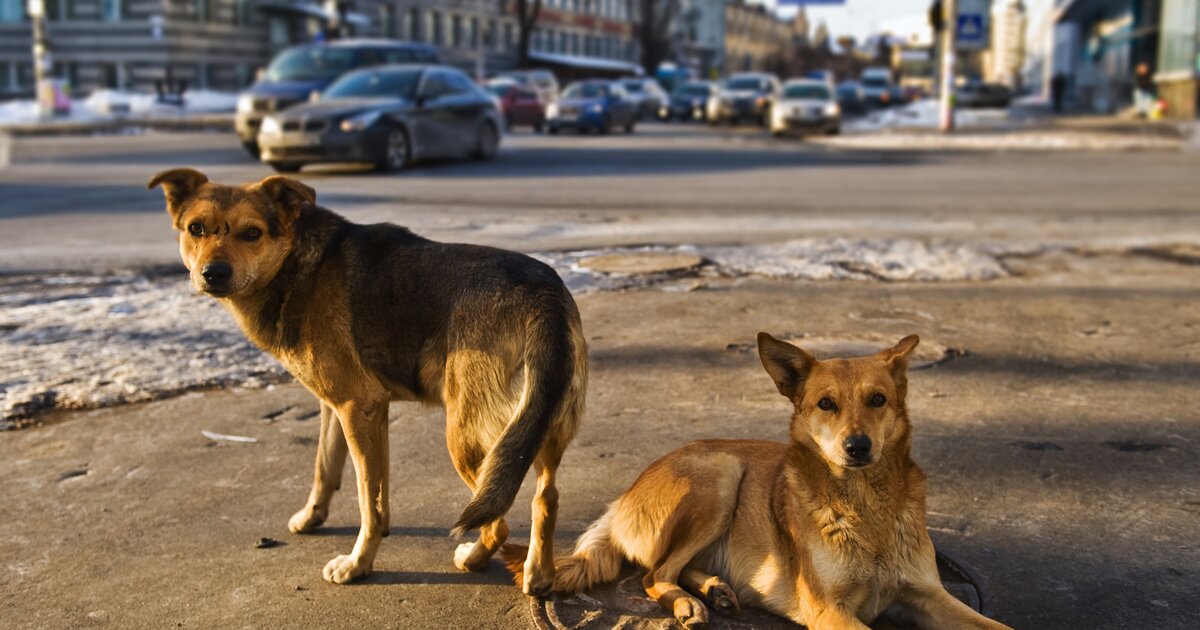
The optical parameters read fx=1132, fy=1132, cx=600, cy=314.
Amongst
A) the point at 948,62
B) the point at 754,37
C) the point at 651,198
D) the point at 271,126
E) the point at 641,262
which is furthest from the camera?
the point at 754,37

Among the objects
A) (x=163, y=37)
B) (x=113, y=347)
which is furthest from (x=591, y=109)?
(x=113, y=347)

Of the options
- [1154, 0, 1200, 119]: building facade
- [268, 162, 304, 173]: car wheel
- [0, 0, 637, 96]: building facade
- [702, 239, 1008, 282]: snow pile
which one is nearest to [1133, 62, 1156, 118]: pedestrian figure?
[1154, 0, 1200, 119]: building facade

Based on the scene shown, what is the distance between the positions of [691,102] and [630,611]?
155 ft

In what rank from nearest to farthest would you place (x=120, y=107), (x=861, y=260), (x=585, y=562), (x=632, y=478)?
(x=585, y=562) → (x=632, y=478) → (x=861, y=260) → (x=120, y=107)

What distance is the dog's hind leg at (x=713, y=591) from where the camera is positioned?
3.41m

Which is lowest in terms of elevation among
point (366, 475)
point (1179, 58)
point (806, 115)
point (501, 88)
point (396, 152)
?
point (366, 475)

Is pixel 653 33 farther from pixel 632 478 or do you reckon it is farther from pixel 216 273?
pixel 216 273

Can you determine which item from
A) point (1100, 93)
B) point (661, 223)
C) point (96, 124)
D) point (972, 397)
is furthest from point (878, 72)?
point (972, 397)

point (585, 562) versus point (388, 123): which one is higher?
point (388, 123)

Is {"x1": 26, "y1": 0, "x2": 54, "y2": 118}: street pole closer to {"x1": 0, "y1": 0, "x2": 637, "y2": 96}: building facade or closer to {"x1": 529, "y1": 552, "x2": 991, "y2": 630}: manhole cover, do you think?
{"x1": 0, "y1": 0, "x2": 637, "y2": 96}: building facade

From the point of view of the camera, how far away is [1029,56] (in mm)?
103938

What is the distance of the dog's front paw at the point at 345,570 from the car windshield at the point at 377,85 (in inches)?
600

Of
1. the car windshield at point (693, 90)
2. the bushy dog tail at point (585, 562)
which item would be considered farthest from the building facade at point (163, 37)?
the bushy dog tail at point (585, 562)

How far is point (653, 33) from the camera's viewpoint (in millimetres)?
92812
